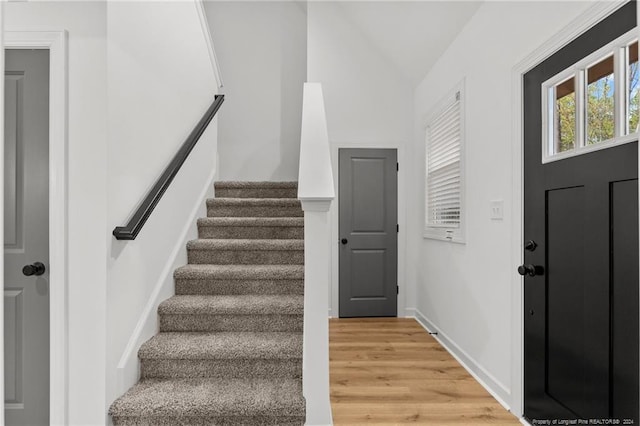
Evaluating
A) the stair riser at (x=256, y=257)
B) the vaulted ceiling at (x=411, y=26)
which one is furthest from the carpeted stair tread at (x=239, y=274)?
the vaulted ceiling at (x=411, y=26)

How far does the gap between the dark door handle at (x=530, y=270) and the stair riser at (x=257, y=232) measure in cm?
153

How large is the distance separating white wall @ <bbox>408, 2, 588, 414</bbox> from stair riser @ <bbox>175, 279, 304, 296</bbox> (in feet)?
4.10

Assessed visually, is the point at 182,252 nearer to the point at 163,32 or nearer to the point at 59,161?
the point at 59,161

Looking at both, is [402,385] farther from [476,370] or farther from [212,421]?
[212,421]

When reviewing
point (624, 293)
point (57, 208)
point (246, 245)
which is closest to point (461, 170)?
point (624, 293)

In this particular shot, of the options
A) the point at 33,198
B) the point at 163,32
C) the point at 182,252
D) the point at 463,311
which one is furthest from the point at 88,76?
the point at 463,311

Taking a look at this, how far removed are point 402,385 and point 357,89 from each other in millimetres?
3030

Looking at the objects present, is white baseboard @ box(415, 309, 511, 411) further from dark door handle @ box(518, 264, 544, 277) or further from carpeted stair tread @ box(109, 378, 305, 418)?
carpeted stair tread @ box(109, 378, 305, 418)

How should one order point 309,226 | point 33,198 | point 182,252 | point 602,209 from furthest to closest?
1. point 182,252
2. point 309,226
3. point 33,198
4. point 602,209

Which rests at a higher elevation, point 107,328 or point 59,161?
point 59,161

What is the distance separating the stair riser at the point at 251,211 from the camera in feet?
10.7

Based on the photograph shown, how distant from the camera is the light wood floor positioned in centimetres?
209

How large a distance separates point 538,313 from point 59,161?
8.02ft

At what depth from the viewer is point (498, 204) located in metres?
2.38
